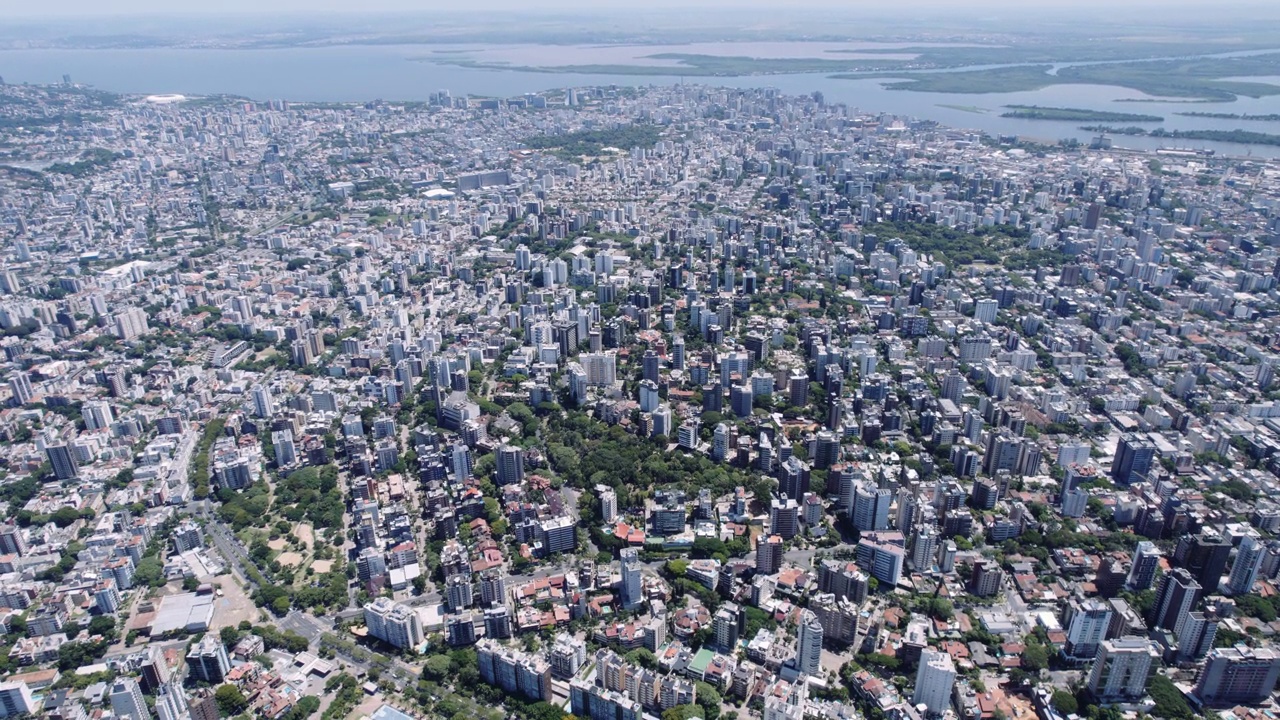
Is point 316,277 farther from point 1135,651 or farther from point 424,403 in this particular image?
point 1135,651

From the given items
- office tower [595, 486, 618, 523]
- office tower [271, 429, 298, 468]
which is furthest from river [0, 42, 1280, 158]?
office tower [271, 429, 298, 468]

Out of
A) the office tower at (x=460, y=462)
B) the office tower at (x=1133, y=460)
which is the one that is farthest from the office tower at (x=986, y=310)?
the office tower at (x=460, y=462)

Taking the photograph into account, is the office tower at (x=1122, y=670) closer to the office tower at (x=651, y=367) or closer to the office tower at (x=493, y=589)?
the office tower at (x=493, y=589)

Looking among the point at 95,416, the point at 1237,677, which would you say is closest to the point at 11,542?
the point at 95,416

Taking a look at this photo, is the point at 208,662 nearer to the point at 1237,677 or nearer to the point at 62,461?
the point at 62,461

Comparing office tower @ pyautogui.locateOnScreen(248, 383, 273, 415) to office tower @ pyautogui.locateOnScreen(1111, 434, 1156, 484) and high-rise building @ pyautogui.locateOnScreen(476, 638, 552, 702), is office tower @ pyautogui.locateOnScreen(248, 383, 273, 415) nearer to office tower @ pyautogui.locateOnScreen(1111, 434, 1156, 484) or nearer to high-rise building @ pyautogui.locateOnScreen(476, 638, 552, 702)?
high-rise building @ pyautogui.locateOnScreen(476, 638, 552, 702)
